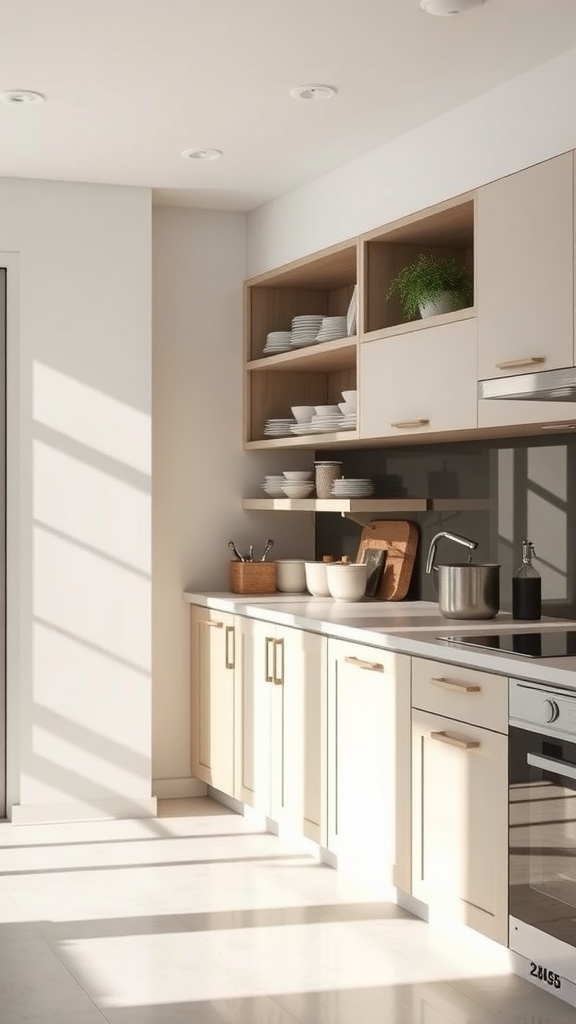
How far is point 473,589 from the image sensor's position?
13.3ft

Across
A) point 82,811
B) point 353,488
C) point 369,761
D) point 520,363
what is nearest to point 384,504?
point 353,488

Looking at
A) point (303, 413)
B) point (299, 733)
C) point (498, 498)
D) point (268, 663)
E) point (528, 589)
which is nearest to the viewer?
→ point (528, 589)

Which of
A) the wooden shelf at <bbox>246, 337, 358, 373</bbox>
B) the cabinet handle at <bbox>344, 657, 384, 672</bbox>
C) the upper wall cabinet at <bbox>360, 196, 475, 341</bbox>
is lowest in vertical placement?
the cabinet handle at <bbox>344, 657, 384, 672</bbox>

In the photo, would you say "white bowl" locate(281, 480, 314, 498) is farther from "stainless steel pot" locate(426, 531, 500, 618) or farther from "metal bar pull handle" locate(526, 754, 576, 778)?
"metal bar pull handle" locate(526, 754, 576, 778)

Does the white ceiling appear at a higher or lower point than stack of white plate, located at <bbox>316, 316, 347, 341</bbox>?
higher

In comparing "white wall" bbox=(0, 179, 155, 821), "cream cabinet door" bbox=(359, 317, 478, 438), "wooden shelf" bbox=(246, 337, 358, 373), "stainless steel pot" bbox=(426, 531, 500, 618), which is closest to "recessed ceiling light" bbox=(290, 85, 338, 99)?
"cream cabinet door" bbox=(359, 317, 478, 438)

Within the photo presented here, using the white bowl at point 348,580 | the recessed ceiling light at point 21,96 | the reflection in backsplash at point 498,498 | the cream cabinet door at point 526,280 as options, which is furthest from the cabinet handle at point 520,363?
the recessed ceiling light at point 21,96

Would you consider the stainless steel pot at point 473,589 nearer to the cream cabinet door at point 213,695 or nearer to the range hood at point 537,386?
the range hood at point 537,386

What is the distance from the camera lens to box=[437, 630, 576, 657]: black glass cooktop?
3.27m

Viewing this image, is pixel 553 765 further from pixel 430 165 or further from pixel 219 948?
pixel 430 165

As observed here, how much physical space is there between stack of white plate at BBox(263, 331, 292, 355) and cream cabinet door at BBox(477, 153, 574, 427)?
1676mm

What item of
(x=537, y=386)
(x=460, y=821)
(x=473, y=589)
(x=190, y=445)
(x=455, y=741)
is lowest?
(x=460, y=821)

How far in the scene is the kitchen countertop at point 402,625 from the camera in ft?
10.4

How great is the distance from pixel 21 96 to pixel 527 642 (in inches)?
91.5
